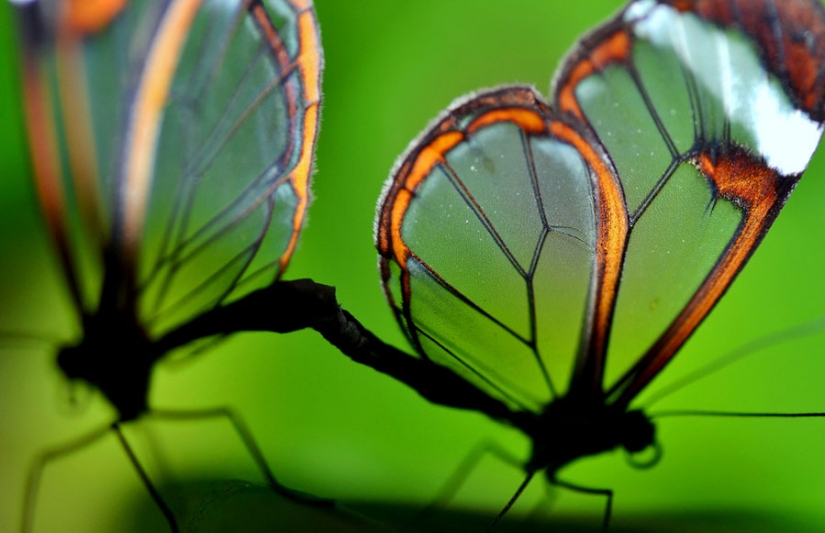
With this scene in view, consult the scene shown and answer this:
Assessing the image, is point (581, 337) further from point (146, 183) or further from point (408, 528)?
point (146, 183)

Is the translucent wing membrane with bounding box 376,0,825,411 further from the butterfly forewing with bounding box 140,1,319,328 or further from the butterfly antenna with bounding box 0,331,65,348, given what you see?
the butterfly antenna with bounding box 0,331,65,348

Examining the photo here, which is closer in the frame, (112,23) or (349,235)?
(112,23)

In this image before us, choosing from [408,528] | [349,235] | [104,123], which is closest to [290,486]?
[408,528]

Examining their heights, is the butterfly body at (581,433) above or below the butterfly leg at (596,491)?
above

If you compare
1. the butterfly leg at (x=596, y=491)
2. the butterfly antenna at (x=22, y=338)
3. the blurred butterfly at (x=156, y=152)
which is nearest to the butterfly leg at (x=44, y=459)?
the blurred butterfly at (x=156, y=152)

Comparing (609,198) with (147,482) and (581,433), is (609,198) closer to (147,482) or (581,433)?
(581,433)

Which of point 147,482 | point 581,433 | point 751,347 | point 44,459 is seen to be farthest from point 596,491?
point 44,459

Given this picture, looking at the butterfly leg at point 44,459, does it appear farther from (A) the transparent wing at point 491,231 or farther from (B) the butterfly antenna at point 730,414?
(B) the butterfly antenna at point 730,414
